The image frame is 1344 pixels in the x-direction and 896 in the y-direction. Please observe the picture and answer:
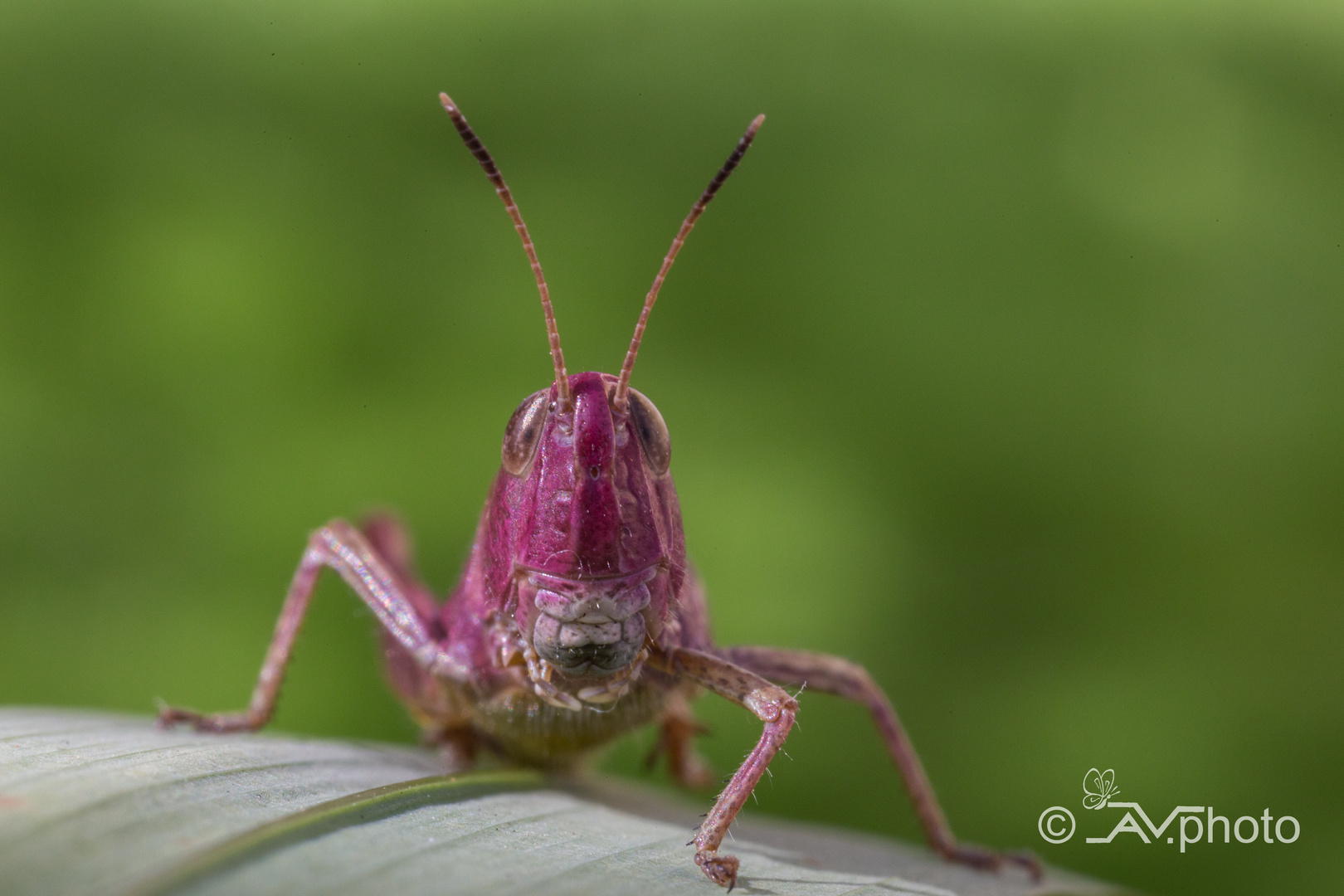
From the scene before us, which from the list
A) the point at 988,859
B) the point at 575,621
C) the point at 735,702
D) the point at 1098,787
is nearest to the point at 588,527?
the point at 575,621

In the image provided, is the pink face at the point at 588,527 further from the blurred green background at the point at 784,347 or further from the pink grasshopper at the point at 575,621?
the blurred green background at the point at 784,347

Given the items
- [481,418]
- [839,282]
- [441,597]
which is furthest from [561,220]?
[441,597]

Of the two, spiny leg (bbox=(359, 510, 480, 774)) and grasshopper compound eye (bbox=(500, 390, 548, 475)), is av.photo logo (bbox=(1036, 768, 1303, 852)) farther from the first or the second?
grasshopper compound eye (bbox=(500, 390, 548, 475))

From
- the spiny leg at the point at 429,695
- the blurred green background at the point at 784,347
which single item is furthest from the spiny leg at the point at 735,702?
the blurred green background at the point at 784,347

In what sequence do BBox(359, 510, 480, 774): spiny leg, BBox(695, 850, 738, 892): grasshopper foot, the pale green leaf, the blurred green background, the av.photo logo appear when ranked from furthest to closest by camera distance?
the blurred green background
the av.photo logo
BBox(359, 510, 480, 774): spiny leg
BBox(695, 850, 738, 892): grasshopper foot
the pale green leaf

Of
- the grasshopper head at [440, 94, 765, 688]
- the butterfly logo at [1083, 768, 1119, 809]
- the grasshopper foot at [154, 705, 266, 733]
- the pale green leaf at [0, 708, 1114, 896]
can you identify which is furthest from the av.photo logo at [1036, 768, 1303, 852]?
the grasshopper foot at [154, 705, 266, 733]
